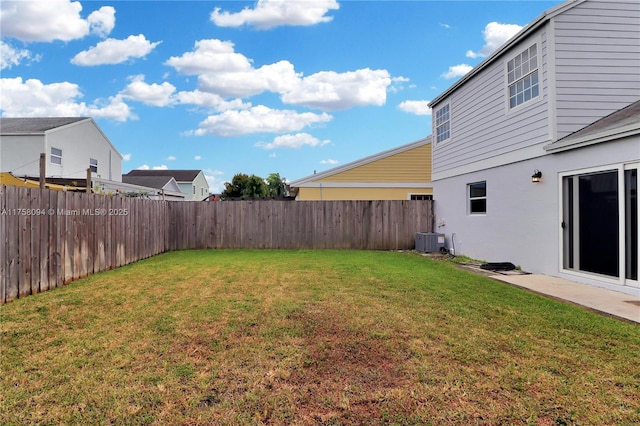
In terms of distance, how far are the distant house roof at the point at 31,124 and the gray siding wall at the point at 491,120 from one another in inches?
722

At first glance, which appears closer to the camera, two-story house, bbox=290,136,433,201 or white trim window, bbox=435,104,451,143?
white trim window, bbox=435,104,451,143

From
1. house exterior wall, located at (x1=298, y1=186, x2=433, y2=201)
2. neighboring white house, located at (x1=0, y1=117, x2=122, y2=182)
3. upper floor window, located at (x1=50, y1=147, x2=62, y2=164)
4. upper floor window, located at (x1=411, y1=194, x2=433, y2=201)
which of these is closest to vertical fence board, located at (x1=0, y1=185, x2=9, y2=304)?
house exterior wall, located at (x1=298, y1=186, x2=433, y2=201)

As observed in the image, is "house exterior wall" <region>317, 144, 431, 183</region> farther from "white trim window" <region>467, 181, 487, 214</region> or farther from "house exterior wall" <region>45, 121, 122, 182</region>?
"house exterior wall" <region>45, 121, 122, 182</region>

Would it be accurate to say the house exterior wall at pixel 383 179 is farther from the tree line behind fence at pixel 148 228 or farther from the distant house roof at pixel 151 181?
the distant house roof at pixel 151 181

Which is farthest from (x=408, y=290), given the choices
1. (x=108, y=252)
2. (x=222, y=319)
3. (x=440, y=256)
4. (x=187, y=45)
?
(x=187, y=45)

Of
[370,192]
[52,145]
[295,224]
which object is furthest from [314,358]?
[52,145]

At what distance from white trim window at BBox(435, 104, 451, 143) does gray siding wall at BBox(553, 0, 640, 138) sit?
4470mm

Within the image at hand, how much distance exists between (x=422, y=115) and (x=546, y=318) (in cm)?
1056

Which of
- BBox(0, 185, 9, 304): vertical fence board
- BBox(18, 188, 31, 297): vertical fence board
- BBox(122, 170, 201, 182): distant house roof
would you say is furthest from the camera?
BBox(122, 170, 201, 182): distant house roof

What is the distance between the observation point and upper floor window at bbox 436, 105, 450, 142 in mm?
11461

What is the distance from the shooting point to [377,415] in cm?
225

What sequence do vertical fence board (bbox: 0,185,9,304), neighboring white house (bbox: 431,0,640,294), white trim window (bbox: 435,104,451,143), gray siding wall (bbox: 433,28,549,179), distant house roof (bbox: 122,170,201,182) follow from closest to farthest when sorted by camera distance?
1. vertical fence board (bbox: 0,185,9,304)
2. neighboring white house (bbox: 431,0,640,294)
3. gray siding wall (bbox: 433,28,549,179)
4. white trim window (bbox: 435,104,451,143)
5. distant house roof (bbox: 122,170,201,182)

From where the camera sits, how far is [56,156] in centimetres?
1712

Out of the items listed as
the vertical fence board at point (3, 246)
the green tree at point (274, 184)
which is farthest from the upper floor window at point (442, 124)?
the green tree at point (274, 184)
